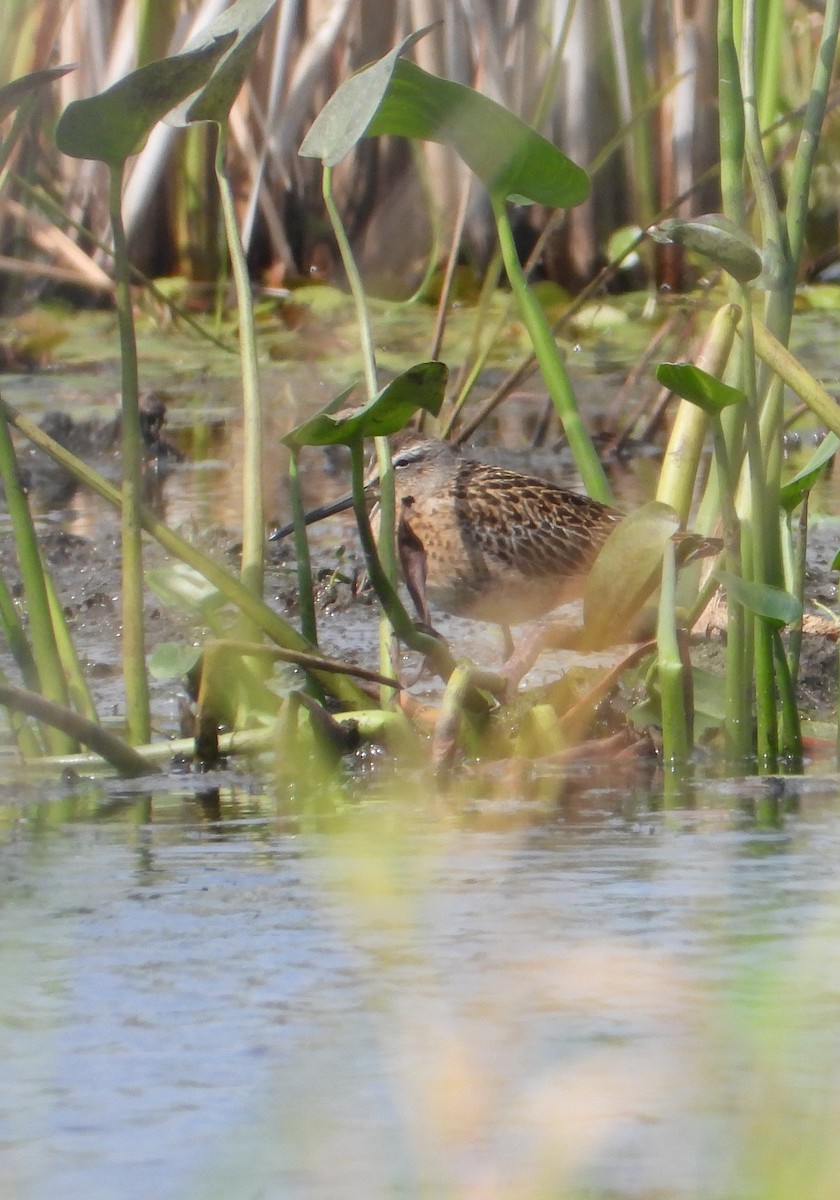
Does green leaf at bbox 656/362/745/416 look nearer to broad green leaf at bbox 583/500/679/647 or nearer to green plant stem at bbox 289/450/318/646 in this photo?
broad green leaf at bbox 583/500/679/647

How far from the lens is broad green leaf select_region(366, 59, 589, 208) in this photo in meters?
3.45

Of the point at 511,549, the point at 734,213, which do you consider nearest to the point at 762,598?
the point at 734,213

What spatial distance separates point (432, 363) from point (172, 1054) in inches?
51.0

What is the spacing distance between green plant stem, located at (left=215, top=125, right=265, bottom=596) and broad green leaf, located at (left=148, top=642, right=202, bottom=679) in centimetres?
26

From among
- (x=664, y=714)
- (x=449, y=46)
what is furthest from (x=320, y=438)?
(x=449, y=46)

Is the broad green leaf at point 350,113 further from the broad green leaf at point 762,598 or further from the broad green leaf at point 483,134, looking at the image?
the broad green leaf at point 762,598

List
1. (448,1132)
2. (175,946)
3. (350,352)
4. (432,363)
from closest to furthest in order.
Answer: (448,1132)
(175,946)
(432,363)
(350,352)

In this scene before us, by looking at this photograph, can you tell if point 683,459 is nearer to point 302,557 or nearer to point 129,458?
point 302,557

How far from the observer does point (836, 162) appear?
26.3 ft

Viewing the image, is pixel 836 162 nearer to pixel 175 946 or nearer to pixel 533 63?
pixel 533 63

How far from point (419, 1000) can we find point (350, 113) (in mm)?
1552

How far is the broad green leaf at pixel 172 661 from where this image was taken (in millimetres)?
3684

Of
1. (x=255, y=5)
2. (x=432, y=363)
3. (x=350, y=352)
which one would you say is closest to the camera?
(x=432, y=363)

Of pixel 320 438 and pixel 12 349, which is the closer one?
pixel 320 438
